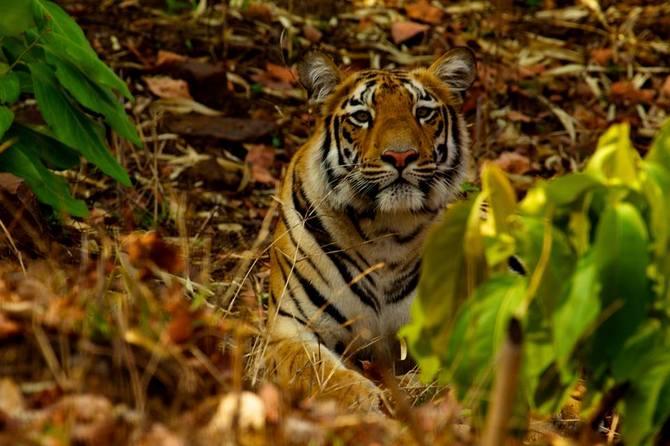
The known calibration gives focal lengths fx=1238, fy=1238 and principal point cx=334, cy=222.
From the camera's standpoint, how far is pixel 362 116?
16.3 feet

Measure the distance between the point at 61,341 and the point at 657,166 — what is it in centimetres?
132

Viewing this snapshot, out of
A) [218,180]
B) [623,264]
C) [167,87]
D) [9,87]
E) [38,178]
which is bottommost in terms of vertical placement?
[218,180]

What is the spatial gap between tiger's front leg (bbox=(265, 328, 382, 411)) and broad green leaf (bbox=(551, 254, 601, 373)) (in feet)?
4.05

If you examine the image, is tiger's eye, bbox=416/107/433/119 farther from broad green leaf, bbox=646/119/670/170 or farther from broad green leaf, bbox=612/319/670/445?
broad green leaf, bbox=612/319/670/445

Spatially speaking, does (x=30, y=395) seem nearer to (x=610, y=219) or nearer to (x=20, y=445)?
(x=20, y=445)

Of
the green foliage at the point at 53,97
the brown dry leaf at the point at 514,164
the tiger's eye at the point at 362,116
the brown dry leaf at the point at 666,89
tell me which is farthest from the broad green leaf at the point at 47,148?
the brown dry leaf at the point at 666,89

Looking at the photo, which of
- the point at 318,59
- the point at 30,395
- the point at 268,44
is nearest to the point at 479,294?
the point at 30,395

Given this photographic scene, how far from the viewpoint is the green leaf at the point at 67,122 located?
15.2 ft

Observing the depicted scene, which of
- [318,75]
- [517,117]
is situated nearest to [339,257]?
[318,75]

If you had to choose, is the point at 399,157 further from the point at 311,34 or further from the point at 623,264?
the point at 311,34

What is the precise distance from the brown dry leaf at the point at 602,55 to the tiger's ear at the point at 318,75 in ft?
13.1

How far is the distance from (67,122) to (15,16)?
517 mm

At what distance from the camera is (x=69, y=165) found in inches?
194

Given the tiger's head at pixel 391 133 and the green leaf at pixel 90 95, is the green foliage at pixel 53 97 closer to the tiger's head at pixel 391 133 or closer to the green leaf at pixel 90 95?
the green leaf at pixel 90 95
